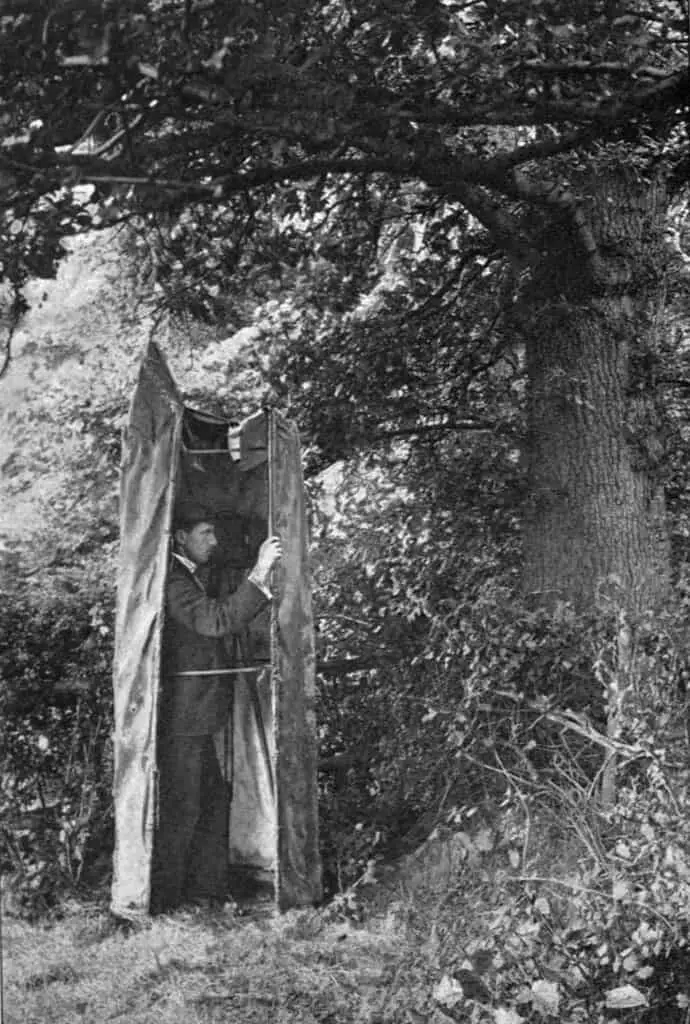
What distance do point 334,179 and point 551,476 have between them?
2.05 meters

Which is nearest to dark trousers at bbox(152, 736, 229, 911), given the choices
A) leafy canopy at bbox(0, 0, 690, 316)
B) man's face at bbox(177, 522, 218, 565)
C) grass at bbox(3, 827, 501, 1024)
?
grass at bbox(3, 827, 501, 1024)

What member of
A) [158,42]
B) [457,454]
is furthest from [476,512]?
[158,42]

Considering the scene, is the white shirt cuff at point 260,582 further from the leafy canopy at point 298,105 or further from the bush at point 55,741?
the leafy canopy at point 298,105

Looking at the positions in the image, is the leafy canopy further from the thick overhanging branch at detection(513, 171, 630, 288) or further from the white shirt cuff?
the white shirt cuff

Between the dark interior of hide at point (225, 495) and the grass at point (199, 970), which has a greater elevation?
the dark interior of hide at point (225, 495)

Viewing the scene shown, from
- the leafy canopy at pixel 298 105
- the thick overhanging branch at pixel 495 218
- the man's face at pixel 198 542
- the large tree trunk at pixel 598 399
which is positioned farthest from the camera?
the large tree trunk at pixel 598 399

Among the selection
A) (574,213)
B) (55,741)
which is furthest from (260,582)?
(574,213)

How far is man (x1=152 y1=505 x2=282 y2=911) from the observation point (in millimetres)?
5750

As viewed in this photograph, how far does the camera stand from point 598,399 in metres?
7.48

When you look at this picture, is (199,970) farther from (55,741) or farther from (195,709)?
(55,741)

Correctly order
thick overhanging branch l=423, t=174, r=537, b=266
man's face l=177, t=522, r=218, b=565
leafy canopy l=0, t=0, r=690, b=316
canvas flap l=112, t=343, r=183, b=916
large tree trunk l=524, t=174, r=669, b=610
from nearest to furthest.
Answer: leafy canopy l=0, t=0, r=690, b=316, canvas flap l=112, t=343, r=183, b=916, man's face l=177, t=522, r=218, b=565, thick overhanging branch l=423, t=174, r=537, b=266, large tree trunk l=524, t=174, r=669, b=610

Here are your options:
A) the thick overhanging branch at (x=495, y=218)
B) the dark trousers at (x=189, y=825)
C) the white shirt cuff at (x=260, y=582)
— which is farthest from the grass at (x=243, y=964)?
the thick overhanging branch at (x=495, y=218)

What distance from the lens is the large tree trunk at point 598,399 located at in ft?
24.1

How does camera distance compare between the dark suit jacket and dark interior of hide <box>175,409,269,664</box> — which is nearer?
the dark suit jacket
